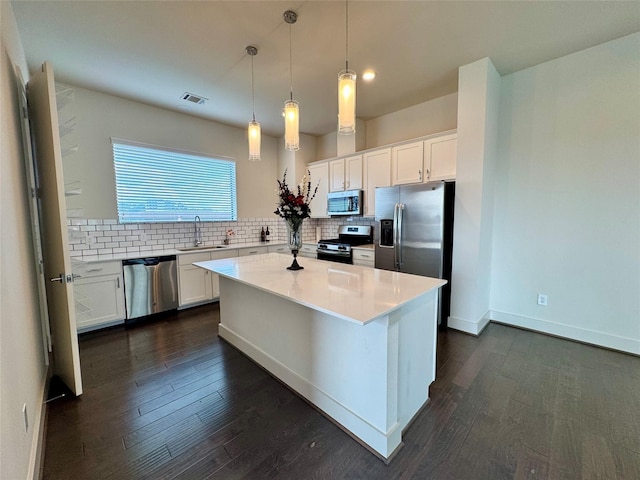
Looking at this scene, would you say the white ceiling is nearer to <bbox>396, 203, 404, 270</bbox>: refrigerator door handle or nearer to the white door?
the white door

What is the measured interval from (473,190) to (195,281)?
12.6ft

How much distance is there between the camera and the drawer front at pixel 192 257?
3.80m

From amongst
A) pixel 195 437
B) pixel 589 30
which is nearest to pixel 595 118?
pixel 589 30

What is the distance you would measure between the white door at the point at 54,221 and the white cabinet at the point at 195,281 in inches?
62.1

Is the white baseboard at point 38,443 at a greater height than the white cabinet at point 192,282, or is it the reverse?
the white cabinet at point 192,282

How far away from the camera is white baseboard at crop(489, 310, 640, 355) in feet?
8.58

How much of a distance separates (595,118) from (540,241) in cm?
131

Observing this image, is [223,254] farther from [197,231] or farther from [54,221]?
[54,221]

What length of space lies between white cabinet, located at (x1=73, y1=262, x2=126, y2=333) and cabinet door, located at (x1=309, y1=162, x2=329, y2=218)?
125 inches

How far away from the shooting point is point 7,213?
1441 millimetres

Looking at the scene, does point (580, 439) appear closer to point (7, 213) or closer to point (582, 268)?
point (582, 268)

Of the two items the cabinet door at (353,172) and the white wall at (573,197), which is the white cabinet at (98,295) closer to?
the cabinet door at (353,172)

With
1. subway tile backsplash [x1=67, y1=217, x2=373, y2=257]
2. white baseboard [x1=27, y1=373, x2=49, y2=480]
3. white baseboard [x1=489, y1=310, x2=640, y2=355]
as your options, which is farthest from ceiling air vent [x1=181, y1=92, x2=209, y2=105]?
white baseboard [x1=489, y1=310, x2=640, y2=355]

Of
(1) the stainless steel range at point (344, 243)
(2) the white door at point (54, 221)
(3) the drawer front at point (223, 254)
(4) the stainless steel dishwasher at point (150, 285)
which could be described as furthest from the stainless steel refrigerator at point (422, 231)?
(2) the white door at point (54, 221)
